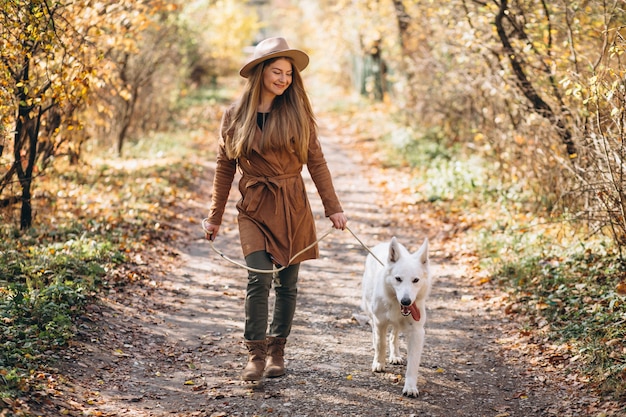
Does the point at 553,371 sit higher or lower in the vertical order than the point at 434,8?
lower

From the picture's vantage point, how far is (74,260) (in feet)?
21.9

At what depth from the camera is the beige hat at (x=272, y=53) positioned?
15.3 feet

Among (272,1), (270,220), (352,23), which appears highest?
(272,1)

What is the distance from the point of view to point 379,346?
16.4ft

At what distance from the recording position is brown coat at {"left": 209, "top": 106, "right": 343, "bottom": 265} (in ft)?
15.6

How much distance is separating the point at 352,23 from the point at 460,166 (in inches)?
436

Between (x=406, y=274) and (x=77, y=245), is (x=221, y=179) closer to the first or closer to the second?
(x=406, y=274)

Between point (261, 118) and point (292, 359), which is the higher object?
point (261, 118)

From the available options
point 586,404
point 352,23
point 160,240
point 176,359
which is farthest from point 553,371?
point 352,23

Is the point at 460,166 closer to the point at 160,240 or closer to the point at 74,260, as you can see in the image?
the point at 160,240

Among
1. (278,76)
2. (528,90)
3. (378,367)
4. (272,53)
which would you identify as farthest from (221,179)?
(528,90)

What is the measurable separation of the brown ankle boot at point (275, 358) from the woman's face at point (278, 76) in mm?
1892

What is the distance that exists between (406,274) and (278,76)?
1714mm

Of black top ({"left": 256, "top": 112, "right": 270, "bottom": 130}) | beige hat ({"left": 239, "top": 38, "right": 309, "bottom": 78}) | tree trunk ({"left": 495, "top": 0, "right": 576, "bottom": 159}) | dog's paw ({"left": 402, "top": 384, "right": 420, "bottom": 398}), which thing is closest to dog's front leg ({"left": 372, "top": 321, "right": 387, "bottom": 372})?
dog's paw ({"left": 402, "top": 384, "right": 420, "bottom": 398})
